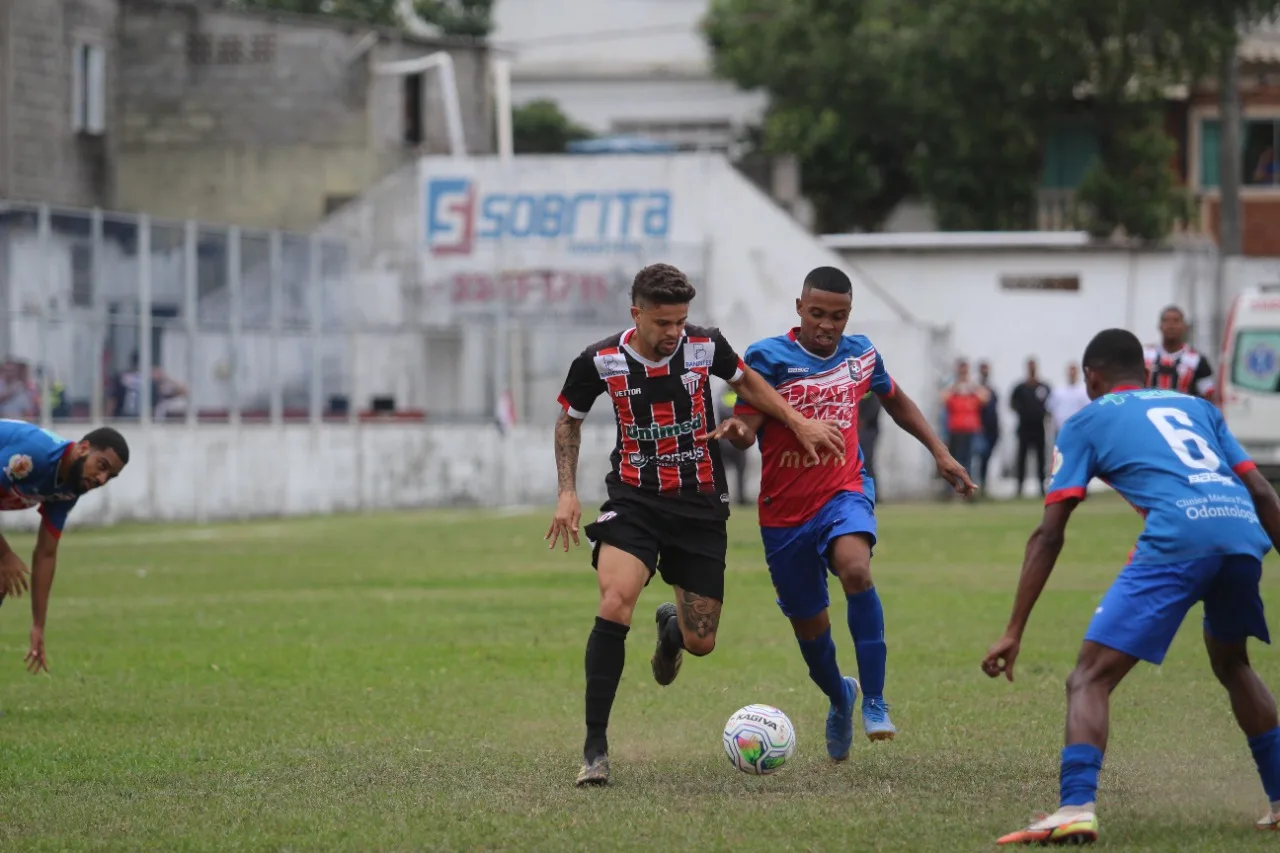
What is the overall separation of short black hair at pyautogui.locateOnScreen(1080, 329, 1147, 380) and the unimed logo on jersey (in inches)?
79.9

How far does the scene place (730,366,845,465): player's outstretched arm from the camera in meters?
8.78

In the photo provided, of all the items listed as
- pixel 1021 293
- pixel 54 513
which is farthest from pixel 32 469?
pixel 1021 293

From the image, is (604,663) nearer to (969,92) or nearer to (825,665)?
(825,665)

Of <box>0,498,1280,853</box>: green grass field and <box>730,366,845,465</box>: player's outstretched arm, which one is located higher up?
<box>730,366,845,465</box>: player's outstretched arm

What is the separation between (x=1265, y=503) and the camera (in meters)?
7.04

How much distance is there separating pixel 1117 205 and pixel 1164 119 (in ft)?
14.3

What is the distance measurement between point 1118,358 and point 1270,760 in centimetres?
149

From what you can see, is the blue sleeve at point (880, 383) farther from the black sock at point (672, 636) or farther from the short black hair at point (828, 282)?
the black sock at point (672, 636)

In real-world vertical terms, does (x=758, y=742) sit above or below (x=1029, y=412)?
below

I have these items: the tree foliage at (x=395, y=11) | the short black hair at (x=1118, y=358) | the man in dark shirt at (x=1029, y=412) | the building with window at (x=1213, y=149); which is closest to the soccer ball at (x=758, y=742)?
the short black hair at (x=1118, y=358)

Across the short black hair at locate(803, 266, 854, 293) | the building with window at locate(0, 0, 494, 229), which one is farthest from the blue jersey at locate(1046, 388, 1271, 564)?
the building with window at locate(0, 0, 494, 229)

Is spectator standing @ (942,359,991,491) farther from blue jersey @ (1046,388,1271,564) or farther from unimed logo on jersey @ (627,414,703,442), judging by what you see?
blue jersey @ (1046,388,1271,564)

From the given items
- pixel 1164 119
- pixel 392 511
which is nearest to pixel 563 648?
pixel 392 511

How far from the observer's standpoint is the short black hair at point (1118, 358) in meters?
7.12
